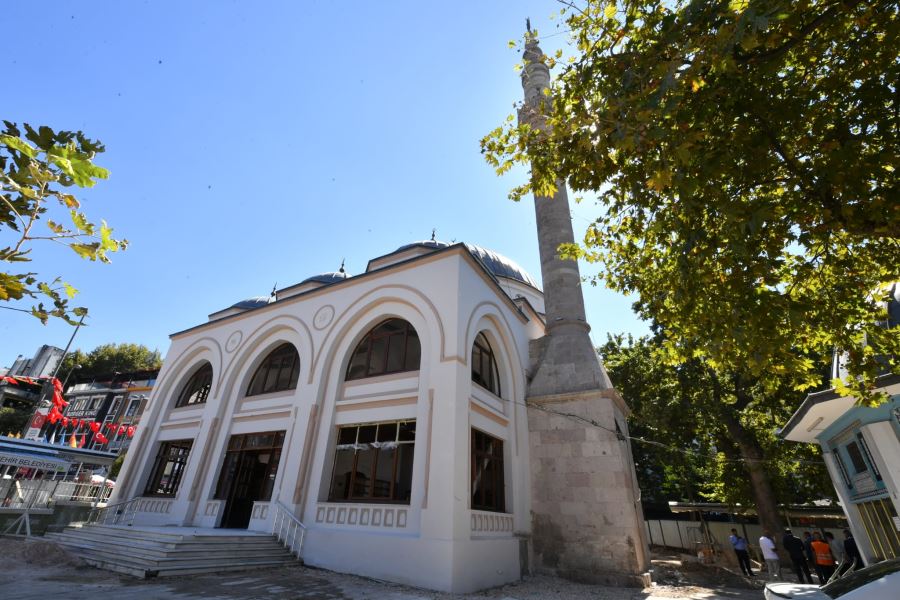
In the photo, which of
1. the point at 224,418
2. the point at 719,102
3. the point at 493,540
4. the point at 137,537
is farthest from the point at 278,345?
the point at 719,102

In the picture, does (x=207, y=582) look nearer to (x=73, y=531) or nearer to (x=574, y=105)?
(x=73, y=531)

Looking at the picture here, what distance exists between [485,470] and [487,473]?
14 centimetres

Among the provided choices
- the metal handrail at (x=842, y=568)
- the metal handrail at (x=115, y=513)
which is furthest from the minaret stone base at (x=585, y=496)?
the metal handrail at (x=115, y=513)

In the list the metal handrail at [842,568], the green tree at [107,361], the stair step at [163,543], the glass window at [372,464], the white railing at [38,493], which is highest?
the green tree at [107,361]

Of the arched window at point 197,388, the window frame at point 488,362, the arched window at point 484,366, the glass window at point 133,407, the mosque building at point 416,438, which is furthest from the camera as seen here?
the glass window at point 133,407

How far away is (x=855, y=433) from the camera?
9250mm

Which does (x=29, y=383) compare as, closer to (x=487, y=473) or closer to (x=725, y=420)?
(x=487, y=473)

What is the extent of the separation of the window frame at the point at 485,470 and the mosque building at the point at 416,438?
52 millimetres

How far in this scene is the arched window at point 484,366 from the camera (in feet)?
38.1

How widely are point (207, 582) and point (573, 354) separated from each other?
10616 millimetres

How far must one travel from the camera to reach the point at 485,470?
1045cm

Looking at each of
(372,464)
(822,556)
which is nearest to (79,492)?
(372,464)

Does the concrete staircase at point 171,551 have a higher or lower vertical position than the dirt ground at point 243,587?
higher

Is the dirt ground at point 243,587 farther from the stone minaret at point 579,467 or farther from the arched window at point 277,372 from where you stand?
the arched window at point 277,372
